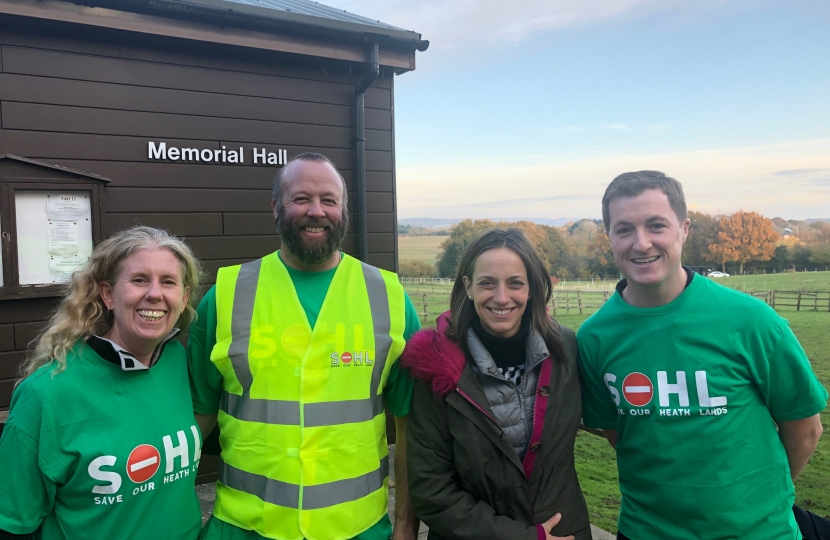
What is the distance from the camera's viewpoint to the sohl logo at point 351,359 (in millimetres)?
1967

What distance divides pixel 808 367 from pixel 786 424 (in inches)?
9.4

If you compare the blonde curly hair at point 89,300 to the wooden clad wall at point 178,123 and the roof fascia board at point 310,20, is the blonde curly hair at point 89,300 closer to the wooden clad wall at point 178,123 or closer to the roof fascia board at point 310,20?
the wooden clad wall at point 178,123

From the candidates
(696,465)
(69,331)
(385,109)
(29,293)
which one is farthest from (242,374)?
(385,109)

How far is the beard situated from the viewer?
2010 mm

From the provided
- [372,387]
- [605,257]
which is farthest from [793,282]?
[372,387]

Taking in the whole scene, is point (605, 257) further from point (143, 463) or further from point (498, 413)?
point (143, 463)

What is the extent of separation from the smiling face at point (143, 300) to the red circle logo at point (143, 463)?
284 millimetres

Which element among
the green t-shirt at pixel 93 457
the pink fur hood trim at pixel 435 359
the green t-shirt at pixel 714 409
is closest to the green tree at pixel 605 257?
the green t-shirt at pixel 714 409

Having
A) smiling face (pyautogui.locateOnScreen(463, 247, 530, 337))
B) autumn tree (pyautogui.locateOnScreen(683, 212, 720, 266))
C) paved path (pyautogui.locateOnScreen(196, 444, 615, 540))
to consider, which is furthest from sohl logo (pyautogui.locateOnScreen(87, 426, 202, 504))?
autumn tree (pyautogui.locateOnScreen(683, 212, 720, 266))

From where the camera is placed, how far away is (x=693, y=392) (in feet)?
6.11

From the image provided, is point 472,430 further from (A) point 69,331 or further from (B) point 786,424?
(A) point 69,331

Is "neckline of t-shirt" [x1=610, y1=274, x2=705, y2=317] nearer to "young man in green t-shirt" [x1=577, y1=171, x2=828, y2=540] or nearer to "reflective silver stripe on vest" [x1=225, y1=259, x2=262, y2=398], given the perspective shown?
"young man in green t-shirt" [x1=577, y1=171, x2=828, y2=540]

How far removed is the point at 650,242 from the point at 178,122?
3.77 m

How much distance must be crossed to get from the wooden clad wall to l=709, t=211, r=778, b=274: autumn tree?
405cm
